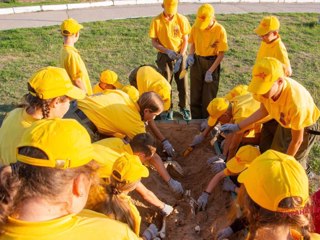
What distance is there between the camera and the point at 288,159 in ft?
7.79

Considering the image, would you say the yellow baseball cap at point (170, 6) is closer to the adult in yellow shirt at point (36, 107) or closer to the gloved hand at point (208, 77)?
the gloved hand at point (208, 77)

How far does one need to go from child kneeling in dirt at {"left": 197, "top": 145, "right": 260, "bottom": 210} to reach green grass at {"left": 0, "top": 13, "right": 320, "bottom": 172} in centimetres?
312

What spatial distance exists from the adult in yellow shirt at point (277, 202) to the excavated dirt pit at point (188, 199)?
1.16 meters

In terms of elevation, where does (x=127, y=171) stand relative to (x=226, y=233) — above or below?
above

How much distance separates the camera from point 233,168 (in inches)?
164

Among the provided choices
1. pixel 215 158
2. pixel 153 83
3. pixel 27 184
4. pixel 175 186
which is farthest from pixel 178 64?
pixel 27 184

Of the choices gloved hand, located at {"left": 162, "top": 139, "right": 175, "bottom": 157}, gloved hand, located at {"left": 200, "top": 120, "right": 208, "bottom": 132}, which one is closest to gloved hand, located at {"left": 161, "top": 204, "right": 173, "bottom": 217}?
gloved hand, located at {"left": 162, "top": 139, "right": 175, "bottom": 157}

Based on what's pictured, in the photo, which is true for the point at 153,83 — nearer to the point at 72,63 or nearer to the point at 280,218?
the point at 72,63

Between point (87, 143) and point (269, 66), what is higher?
point (87, 143)

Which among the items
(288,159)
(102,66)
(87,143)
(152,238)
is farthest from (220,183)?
(102,66)

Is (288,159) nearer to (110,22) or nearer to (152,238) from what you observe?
(152,238)

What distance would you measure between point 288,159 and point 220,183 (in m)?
2.40

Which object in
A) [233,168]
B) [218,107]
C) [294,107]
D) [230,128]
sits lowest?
[233,168]

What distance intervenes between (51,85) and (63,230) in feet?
6.35
